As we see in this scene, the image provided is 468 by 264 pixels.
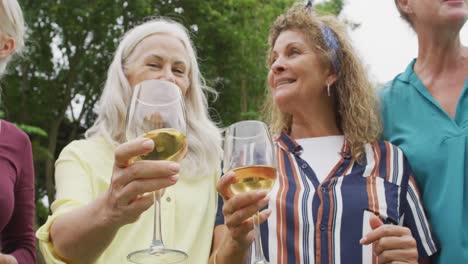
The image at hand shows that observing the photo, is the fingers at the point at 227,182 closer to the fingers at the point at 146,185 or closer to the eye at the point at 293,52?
the fingers at the point at 146,185

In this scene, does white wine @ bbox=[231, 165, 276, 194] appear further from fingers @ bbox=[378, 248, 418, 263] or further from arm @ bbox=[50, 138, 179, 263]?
fingers @ bbox=[378, 248, 418, 263]

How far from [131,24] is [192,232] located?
12270 millimetres

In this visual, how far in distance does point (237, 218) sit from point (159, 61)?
4.32ft

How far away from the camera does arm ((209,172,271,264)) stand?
6.20ft

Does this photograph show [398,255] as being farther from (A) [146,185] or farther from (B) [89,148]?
(B) [89,148]

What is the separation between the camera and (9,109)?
15.0m

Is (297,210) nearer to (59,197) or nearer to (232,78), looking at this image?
(59,197)

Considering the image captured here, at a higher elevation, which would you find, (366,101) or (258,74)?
(258,74)

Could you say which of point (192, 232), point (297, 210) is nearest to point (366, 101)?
point (297, 210)

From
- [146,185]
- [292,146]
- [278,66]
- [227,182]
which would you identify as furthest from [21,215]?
[278,66]

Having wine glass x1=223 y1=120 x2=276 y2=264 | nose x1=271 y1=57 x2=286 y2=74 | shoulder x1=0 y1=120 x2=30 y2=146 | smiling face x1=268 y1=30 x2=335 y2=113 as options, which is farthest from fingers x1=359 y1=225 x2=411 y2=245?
shoulder x1=0 y1=120 x2=30 y2=146

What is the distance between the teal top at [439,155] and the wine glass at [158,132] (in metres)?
1.38

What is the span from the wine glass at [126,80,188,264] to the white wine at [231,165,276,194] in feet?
0.63

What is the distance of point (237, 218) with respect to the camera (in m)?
1.97
